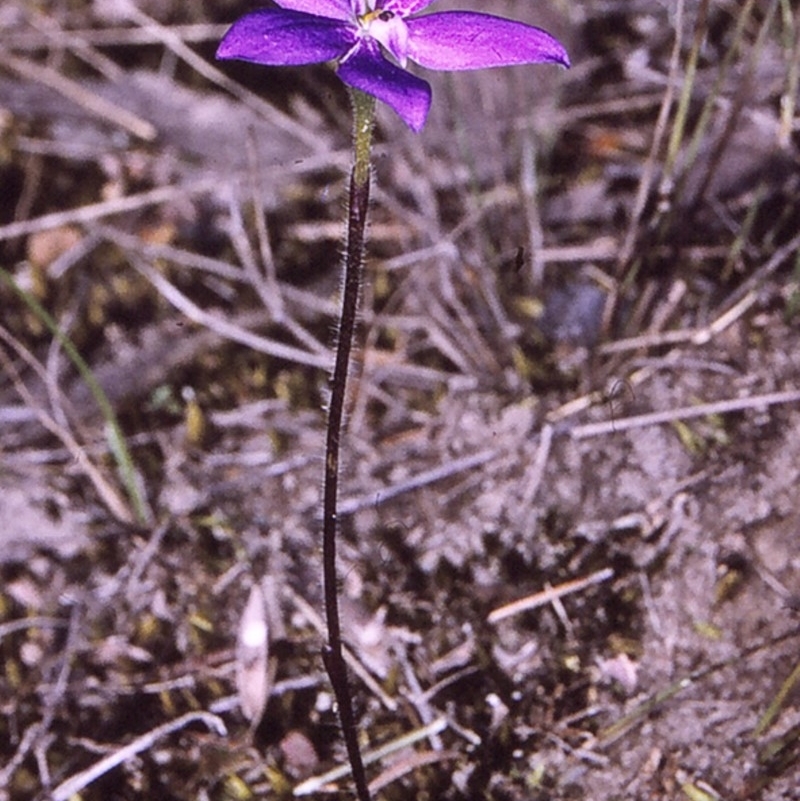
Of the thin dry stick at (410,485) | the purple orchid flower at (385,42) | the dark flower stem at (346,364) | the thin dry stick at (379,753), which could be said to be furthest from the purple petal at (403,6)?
the thin dry stick at (379,753)

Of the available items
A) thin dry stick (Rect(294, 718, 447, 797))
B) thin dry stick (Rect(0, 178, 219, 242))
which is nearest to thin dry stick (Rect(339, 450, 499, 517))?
thin dry stick (Rect(294, 718, 447, 797))

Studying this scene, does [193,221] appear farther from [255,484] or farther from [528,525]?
[528,525]

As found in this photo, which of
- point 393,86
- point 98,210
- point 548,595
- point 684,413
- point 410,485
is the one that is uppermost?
point 393,86

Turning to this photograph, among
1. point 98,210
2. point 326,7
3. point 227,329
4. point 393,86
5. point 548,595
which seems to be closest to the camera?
point 393,86

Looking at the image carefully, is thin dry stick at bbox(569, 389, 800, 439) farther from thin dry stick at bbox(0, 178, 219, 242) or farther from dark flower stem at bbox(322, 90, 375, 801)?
thin dry stick at bbox(0, 178, 219, 242)

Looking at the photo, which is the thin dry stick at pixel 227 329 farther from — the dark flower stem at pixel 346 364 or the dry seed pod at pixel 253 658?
the dark flower stem at pixel 346 364

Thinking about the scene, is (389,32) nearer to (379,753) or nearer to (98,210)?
(379,753)

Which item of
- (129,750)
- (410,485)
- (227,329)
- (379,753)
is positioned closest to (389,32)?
(410,485)
